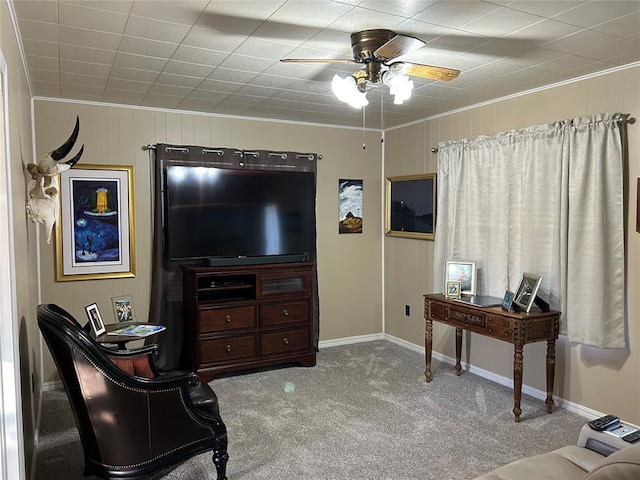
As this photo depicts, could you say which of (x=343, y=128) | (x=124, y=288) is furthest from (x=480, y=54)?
(x=124, y=288)

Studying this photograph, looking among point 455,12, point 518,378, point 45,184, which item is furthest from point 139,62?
point 518,378

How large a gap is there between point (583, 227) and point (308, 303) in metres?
2.51

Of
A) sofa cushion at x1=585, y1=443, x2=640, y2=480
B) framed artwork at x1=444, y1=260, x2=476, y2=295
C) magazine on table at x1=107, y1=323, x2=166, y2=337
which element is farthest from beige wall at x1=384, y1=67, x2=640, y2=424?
magazine on table at x1=107, y1=323, x2=166, y2=337

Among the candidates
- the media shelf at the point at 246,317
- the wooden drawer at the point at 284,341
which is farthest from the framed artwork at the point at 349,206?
the wooden drawer at the point at 284,341

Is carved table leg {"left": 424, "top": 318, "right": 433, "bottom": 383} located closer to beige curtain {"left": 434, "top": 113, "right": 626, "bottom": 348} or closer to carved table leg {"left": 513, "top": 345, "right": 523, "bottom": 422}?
beige curtain {"left": 434, "top": 113, "right": 626, "bottom": 348}

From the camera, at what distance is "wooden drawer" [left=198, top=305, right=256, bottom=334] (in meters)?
4.36

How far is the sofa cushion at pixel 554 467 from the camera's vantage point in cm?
193

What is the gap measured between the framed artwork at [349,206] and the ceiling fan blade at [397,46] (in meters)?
2.99

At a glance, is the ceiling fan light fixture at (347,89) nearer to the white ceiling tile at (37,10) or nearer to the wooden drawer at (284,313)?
the white ceiling tile at (37,10)

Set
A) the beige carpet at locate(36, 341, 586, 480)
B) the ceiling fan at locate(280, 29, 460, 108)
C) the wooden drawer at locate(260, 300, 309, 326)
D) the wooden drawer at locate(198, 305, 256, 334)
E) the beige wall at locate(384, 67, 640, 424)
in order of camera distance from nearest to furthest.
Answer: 1. the ceiling fan at locate(280, 29, 460, 108)
2. the beige carpet at locate(36, 341, 586, 480)
3. the beige wall at locate(384, 67, 640, 424)
4. the wooden drawer at locate(198, 305, 256, 334)
5. the wooden drawer at locate(260, 300, 309, 326)

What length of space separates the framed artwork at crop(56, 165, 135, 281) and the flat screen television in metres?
0.37

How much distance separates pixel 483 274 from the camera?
4.38 meters

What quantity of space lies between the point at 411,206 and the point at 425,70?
2738mm

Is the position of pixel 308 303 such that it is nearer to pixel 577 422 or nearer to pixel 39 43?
pixel 577 422
